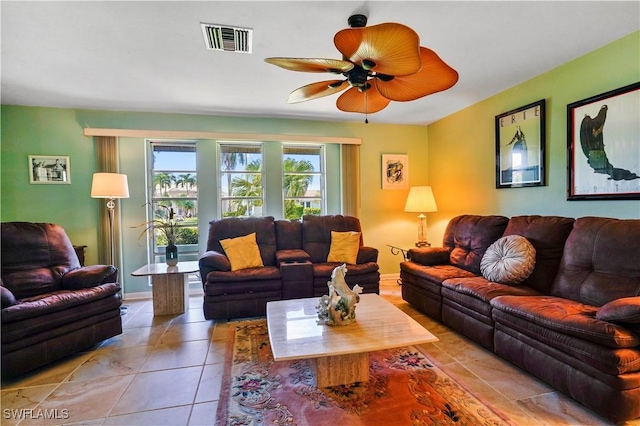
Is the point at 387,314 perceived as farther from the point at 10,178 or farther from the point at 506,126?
the point at 10,178

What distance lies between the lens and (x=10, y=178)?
3.59m

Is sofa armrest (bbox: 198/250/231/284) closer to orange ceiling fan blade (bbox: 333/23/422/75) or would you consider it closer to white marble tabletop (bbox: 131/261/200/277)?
white marble tabletop (bbox: 131/261/200/277)

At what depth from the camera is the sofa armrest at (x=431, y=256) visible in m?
3.44

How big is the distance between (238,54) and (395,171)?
10.1 ft

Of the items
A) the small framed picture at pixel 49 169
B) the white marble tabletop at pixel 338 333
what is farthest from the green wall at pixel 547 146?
the small framed picture at pixel 49 169

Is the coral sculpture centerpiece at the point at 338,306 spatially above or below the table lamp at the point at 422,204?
below

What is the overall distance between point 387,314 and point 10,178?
4662mm

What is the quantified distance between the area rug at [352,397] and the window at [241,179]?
2.45m

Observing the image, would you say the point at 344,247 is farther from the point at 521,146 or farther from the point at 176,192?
the point at 176,192

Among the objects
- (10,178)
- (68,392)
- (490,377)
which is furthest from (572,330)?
(10,178)

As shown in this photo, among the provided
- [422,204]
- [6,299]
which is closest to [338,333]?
[6,299]

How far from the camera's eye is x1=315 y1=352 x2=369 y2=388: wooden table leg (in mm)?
1924

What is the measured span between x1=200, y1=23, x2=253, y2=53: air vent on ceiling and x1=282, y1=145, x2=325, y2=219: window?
2.19 m
